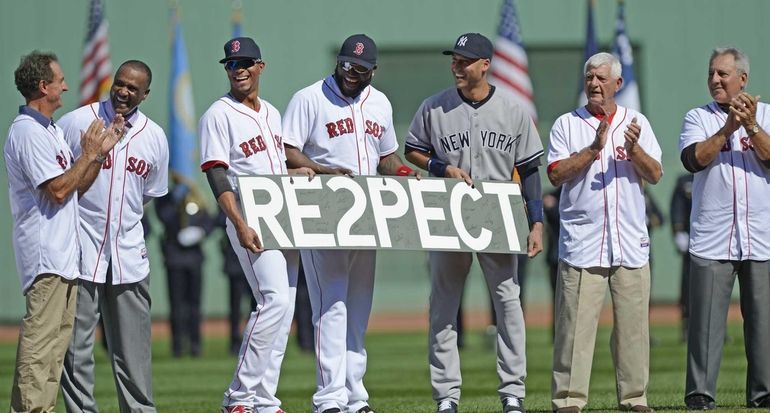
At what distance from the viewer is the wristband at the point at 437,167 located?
966 centimetres

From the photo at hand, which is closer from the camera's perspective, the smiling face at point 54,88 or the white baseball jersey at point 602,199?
the smiling face at point 54,88

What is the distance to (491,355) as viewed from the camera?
18.9 meters

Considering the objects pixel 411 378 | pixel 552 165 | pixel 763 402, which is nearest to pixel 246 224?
pixel 552 165

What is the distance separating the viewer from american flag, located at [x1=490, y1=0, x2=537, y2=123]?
20.6 meters

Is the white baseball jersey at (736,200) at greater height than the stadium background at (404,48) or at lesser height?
lesser

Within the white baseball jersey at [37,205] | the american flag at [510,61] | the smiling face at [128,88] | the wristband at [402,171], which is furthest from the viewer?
the american flag at [510,61]

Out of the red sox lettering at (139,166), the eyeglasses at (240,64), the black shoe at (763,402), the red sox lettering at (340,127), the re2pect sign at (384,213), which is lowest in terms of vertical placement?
the black shoe at (763,402)

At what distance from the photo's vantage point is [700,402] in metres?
9.87

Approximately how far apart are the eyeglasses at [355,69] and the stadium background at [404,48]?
72.3 feet

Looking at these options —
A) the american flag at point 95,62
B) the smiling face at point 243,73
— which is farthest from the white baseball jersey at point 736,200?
the american flag at point 95,62

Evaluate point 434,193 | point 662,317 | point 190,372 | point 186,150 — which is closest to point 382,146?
point 434,193

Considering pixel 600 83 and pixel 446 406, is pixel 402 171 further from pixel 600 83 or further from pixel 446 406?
pixel 446 406

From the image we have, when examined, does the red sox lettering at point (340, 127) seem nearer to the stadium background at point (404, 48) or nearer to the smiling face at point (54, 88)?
the smiling face at point (54, 88)

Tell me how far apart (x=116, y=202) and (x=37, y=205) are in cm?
69
